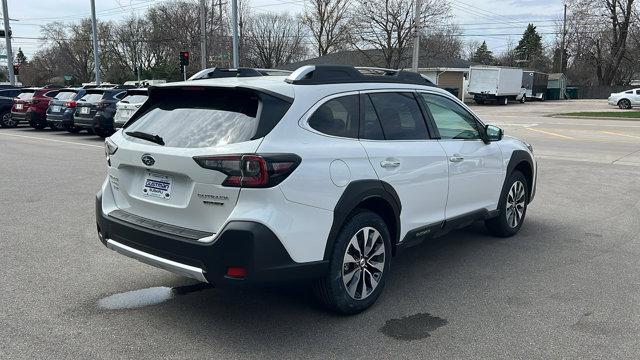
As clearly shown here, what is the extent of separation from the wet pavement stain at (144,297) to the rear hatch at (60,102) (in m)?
16.9

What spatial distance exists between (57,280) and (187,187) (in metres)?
2.01

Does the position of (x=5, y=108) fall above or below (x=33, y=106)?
below

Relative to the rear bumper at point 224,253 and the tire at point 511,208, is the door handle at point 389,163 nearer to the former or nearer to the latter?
the rear bumper at point 224,253

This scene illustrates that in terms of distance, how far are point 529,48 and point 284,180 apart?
112 meters

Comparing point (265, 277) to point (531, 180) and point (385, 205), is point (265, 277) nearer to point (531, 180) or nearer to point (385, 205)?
point (385, 205)

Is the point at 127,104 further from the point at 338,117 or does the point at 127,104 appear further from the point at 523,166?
the point at 338,117

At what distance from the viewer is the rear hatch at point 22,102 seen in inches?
843

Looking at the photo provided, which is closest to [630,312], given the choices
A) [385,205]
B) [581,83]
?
[385,205]

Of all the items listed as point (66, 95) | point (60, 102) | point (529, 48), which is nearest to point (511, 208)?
point (60, 102)

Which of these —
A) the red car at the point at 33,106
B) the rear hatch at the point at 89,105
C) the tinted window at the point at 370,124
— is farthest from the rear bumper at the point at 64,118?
the tinted window at the point at 370,124

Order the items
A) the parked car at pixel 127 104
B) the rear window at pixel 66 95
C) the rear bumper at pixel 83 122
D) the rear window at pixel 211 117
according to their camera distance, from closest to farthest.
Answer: the rear window at pixel 211 117 → the parked car at pixel 127 104 → the rear bumper at pixel 83 122 → the rear window at pixel 66 95

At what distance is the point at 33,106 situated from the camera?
20906 millimetres

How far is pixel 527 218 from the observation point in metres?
7.20

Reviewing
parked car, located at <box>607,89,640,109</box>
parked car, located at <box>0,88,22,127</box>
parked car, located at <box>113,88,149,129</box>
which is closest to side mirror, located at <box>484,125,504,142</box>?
parked car, located at <box>113,88,149,129</box>
